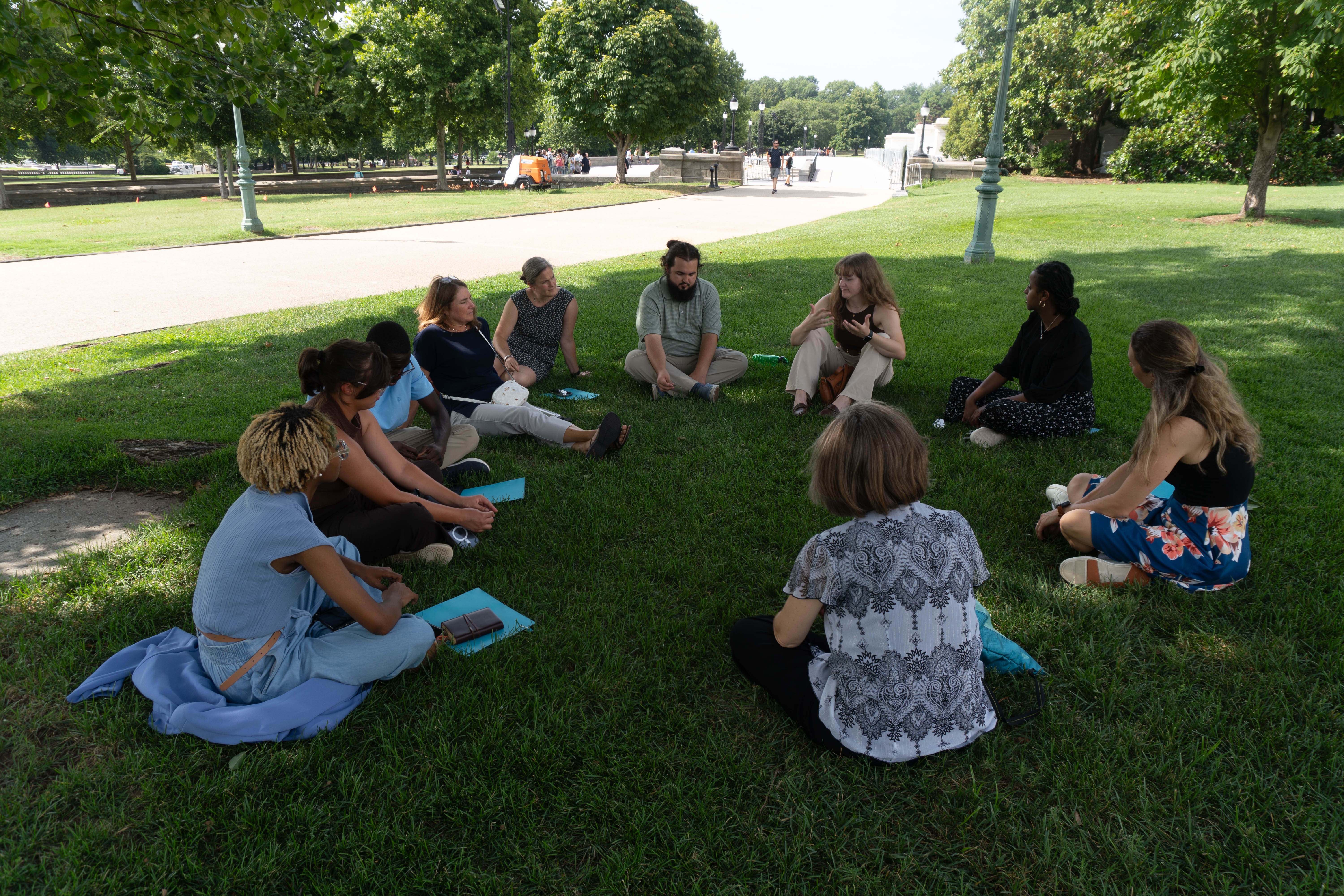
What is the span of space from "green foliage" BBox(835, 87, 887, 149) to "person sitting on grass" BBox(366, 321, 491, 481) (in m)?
142

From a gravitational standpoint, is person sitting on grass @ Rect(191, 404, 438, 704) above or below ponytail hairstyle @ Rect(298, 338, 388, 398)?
below

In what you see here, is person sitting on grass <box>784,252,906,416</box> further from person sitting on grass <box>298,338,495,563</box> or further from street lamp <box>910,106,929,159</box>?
street lamp <box>910,106,929,159</box>

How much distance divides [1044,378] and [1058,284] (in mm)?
666

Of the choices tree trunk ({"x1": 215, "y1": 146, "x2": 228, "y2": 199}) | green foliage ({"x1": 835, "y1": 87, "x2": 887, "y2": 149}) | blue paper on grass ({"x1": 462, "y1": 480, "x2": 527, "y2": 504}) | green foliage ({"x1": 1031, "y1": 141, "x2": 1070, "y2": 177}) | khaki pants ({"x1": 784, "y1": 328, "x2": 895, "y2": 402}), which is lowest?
blue paper on grass ({"x1": 462, "y1": 480, "x2": 527, "y2": 504})

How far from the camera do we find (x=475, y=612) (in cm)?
336

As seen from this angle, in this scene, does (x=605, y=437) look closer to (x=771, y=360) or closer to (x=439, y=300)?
(x=439, y=300)

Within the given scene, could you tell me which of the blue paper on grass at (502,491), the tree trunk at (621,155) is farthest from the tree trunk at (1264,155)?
the tree trunk at (621,155)

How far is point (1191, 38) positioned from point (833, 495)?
17.8 meters

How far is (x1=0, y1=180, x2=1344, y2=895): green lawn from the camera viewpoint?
2283 mm


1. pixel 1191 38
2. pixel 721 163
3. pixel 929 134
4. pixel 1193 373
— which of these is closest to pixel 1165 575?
pixel 1193 373

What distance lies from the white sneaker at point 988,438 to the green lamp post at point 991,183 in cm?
838

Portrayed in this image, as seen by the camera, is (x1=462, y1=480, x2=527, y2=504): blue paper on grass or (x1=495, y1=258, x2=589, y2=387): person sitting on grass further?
(x1=495, y1=258, x2=589, y2=387): person sitting on grass

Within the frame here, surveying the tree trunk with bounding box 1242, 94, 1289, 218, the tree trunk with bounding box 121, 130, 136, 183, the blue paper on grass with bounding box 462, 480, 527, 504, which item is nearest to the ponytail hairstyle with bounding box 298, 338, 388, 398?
the blue paper on grass with bounding box 462, 480, 527, 504

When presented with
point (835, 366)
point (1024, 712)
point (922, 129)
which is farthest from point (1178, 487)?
point (922, 129)
